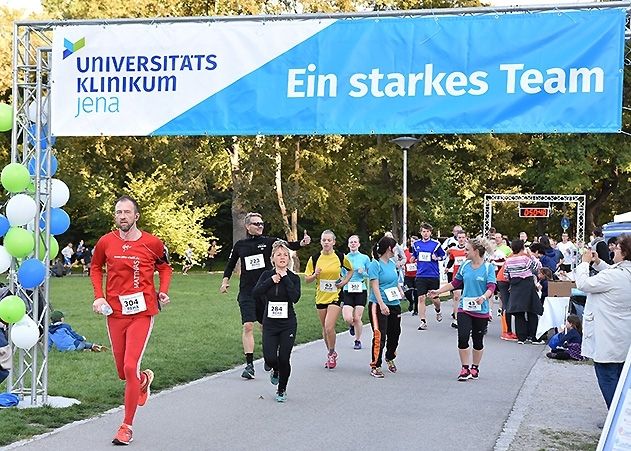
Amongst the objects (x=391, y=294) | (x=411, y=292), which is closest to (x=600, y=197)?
(x=411, y=292)

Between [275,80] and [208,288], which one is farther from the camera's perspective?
[208,288]

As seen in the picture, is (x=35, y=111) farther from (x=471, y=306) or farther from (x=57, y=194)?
(x=471, y=306)

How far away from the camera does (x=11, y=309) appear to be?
8.62 meters

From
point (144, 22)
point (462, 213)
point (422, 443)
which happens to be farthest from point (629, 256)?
point (462, 213)

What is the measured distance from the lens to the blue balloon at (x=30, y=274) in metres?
8.82

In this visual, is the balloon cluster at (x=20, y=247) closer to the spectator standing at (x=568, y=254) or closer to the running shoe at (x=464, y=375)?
the running shoe at (x=464, y=375)

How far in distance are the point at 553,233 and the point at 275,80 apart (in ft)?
145

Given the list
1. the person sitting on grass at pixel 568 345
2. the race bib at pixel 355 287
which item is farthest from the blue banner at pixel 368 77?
the person sitting on grass at pixel 568 345

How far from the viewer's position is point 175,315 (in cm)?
1950

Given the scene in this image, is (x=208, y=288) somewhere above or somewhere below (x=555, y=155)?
below

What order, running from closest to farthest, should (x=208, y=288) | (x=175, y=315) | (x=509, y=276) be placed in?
(x=509, y=276)
(x=175, y=315)
(x=208, y=288)

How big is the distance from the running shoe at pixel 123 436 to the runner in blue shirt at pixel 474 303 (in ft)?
16.6

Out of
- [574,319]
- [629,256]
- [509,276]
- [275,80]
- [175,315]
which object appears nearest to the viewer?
[629,256]

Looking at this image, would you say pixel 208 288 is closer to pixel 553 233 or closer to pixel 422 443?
pixel 422 443
